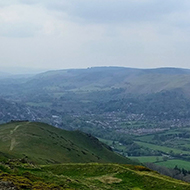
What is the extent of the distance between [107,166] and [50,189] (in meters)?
20.8

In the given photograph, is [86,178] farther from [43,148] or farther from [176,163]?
[176,163]

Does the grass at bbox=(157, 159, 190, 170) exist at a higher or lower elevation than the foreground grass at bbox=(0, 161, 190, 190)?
lower

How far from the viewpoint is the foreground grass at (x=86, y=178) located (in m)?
34.0

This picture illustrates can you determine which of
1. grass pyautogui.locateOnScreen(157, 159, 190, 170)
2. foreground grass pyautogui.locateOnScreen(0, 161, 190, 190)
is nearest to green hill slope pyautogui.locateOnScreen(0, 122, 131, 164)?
foreground grass pyautogui.locateOnScreen(0, 161, 190, 190)

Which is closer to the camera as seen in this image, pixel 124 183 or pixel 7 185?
pixel 7 185

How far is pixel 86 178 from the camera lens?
4453 centimetres

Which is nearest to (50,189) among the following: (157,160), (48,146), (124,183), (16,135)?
(124,183)

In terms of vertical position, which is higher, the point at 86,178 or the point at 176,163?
the point at 86,178

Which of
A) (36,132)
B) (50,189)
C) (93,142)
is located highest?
Result: (50,189)

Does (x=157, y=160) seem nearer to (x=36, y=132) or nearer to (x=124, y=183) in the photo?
(x=36, y=132)

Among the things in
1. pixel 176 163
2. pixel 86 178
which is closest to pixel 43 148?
pixel 86 178

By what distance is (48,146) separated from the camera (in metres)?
106

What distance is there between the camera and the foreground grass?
112 feet

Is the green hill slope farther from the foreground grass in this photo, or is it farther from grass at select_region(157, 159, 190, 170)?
grass at select_region(157, 159, 190, 170)
